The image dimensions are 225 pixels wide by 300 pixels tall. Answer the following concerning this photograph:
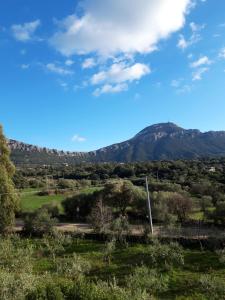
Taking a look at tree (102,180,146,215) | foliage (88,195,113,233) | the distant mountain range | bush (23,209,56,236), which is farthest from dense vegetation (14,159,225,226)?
the distant mountain range

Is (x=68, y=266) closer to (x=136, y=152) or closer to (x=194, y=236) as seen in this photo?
(x=194, y=236)

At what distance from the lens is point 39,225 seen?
39.9 meters

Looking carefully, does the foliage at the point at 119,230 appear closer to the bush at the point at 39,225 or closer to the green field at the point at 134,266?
the green field at the point at 134,266

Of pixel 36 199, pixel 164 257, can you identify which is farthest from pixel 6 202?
pixel 36 199

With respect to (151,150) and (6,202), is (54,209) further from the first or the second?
(151,150)

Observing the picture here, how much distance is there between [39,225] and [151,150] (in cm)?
13371

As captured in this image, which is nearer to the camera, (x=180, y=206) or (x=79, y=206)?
(x=180, y=206)

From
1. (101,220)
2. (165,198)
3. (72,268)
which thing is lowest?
(72,268)

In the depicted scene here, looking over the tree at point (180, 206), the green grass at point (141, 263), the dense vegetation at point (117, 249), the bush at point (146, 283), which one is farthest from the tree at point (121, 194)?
the bush at point (146, 283)

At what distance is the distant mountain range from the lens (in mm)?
153375

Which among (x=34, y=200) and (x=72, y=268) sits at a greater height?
(x=34, y=200)

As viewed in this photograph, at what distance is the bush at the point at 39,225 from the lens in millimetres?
39519

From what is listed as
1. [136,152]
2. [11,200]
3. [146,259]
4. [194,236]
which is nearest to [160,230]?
[194,236]

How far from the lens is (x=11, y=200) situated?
36.9m
